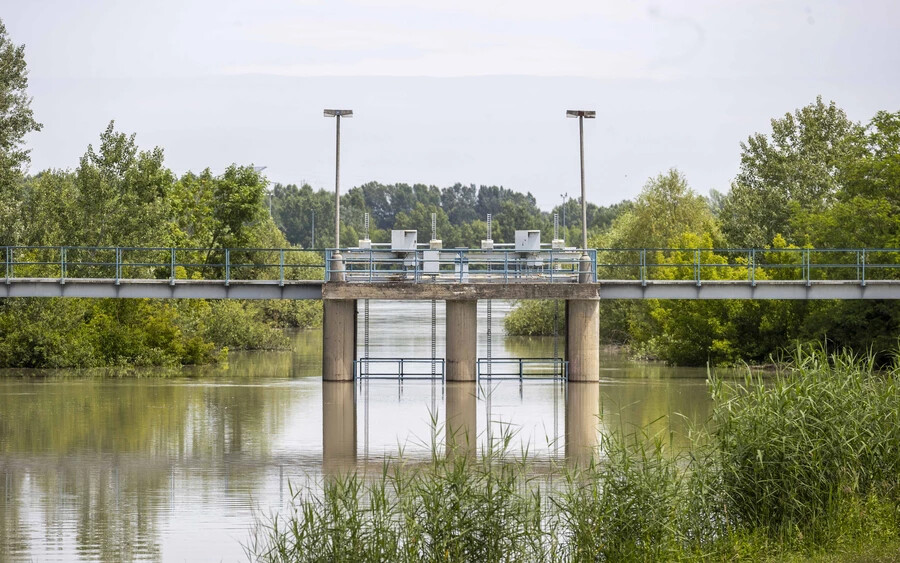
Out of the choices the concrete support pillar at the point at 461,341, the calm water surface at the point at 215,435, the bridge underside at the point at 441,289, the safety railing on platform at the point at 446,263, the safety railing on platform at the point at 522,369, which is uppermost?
the safety railing on platform at the point at 446,263

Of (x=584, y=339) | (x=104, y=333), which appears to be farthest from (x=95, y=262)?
(x=584, y=339)

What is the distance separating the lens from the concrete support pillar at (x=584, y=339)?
132ft

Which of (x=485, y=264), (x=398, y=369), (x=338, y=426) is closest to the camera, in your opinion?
(x=338, y=426)

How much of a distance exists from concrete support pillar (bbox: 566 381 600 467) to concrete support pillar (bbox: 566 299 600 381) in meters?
0.41

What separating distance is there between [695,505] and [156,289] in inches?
1093

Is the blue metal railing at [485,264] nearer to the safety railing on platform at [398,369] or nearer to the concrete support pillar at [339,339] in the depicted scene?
the concrete support pillar at [339,339]

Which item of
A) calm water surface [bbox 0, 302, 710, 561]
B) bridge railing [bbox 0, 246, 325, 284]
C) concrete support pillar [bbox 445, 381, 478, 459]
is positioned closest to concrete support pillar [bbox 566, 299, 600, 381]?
calm water surface [bbox 0, 302, 710, 561]

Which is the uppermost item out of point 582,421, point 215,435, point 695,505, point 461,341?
point 461,341

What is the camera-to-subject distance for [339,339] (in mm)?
40250

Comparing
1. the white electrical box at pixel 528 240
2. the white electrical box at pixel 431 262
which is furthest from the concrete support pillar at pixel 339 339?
the white electrical box at pixel 528 240

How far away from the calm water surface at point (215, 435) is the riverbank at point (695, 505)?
1.41 metres

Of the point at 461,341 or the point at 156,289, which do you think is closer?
the point at 461,341

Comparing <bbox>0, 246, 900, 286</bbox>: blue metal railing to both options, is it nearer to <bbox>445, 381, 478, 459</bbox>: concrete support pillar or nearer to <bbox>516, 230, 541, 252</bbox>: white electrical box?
<bbox>516, 230, 541, 252</bbox>: white electrical box

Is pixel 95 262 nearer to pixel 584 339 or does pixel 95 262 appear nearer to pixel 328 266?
pixel 328 266
